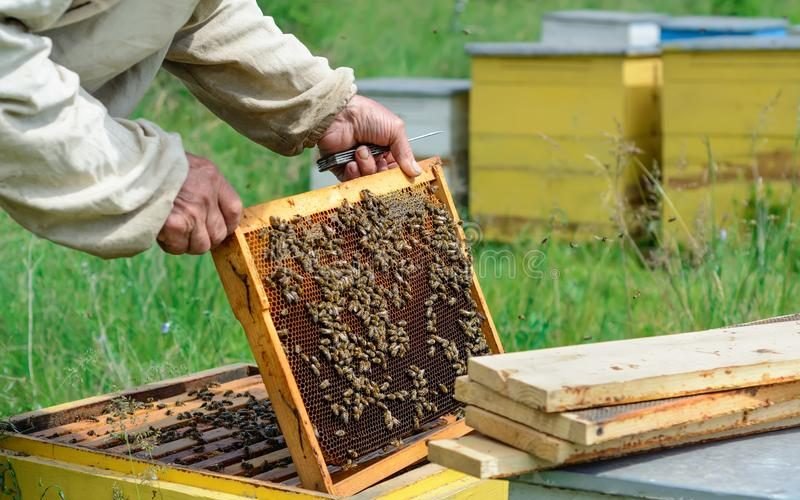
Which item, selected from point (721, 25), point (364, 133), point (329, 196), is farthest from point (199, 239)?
point (721, 25)

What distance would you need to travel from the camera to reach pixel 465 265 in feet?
11.0

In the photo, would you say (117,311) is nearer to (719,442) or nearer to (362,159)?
(362,159)

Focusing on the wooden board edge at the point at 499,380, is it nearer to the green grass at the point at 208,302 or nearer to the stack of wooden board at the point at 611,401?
the stack of wooden board at the point at 611,401

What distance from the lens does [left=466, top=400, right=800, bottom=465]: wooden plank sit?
2.13 metres

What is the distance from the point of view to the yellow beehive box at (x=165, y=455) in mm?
2670

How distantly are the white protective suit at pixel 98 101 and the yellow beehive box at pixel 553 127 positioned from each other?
4015 millimetres

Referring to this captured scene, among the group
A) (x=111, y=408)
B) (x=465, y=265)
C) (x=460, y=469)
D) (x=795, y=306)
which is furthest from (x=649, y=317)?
(x=460, y=469)

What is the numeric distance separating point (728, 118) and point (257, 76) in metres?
4.18

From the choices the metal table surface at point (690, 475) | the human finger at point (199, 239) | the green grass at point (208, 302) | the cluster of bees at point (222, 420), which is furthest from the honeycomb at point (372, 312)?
the green grass at point (208, 302)

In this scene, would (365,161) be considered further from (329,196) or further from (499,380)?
(499,380)

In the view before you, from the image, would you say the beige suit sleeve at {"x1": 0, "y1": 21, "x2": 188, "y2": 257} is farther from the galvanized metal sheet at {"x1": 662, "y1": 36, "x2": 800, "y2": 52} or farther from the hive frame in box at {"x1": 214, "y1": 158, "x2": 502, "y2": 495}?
the galvanized metal sheet at {"x1": 662, "y1": 36, "x2": 800, "y2": 52}

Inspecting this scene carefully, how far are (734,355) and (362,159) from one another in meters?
1.36

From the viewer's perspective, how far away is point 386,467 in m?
2.84

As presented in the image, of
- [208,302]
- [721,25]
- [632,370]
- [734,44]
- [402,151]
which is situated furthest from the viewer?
[721,25]
